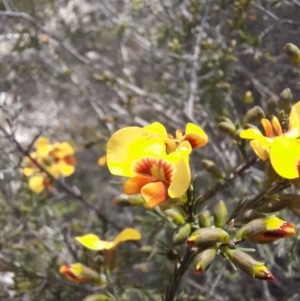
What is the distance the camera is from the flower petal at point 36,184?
2.11 m

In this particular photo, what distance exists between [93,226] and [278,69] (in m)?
1.29

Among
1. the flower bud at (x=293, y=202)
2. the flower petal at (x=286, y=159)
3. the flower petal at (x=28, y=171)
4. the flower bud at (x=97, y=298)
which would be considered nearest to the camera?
the flower petal at (x=286, y=159)

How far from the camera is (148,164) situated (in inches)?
40.4

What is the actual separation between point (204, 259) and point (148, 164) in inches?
9.8

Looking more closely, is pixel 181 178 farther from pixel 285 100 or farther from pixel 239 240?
pixel 285 100

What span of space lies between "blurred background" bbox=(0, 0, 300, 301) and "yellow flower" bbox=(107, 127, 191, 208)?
1.18 ft

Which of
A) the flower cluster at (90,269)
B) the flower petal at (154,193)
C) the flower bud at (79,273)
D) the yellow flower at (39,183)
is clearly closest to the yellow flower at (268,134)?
the flower petal at (154,193)

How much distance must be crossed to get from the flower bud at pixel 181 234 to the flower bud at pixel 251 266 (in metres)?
0.11

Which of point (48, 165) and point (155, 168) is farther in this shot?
point (48, 165)

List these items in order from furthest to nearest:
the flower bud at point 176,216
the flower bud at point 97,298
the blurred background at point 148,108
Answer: the blurred background at point 148,108 < the flower bud at point 97,298 < the flower bud at point 176,216

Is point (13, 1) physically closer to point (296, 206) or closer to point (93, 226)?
point (93, 226)

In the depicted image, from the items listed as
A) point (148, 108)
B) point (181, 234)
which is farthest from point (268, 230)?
point (148, 108)

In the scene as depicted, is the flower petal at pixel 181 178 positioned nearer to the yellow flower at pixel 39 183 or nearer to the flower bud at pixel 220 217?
the flower bud at pixel 220 217

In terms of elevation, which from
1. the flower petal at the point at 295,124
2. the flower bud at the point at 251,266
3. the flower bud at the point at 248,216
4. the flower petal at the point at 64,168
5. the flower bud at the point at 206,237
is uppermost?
the flower petal at the point at 295,124
